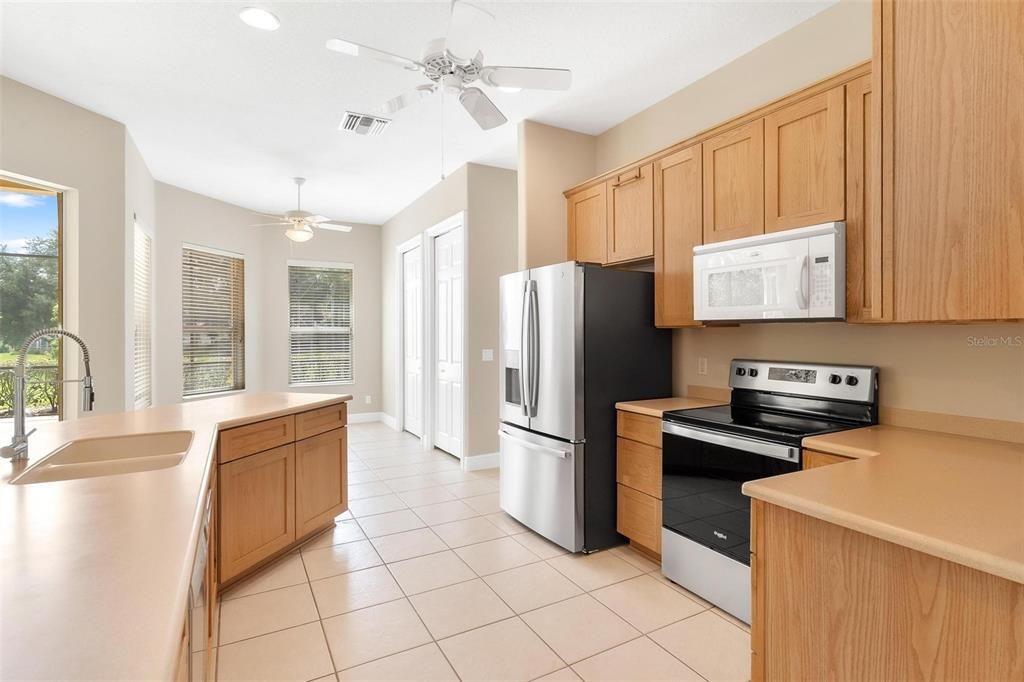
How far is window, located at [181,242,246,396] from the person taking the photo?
18.9 feet

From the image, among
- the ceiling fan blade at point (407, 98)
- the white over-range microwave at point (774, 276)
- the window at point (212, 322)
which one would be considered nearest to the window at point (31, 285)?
the window at point (212, 322)

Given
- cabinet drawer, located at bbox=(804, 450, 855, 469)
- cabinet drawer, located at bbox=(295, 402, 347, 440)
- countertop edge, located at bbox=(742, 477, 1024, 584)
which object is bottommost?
cabinet drawer, located at bbox=(295, 402, 347, 440)

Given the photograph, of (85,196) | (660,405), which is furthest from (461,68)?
(85,196)

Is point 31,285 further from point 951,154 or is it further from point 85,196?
point 951,154

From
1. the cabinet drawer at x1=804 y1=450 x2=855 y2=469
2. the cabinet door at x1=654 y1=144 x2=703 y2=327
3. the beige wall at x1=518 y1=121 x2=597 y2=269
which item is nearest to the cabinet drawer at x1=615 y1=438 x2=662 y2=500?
the cabinet door at x1=654 y1=144 x2=703 y2=327

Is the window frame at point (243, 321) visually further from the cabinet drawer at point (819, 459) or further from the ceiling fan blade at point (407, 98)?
the cabinet drawer at point (819, 459)

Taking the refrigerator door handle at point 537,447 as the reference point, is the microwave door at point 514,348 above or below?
above

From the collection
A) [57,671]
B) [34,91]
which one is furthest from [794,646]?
[34,91]

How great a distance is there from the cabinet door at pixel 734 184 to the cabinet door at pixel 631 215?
42 cm

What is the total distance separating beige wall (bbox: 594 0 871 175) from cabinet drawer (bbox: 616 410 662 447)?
5.54ft

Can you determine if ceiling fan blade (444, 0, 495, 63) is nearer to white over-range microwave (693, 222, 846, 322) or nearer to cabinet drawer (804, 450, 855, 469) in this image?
white over-range microwave (693, 222, 846, 322)

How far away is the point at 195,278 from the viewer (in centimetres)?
582

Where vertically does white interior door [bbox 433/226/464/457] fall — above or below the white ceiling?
below

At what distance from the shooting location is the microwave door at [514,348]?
3.31 m
